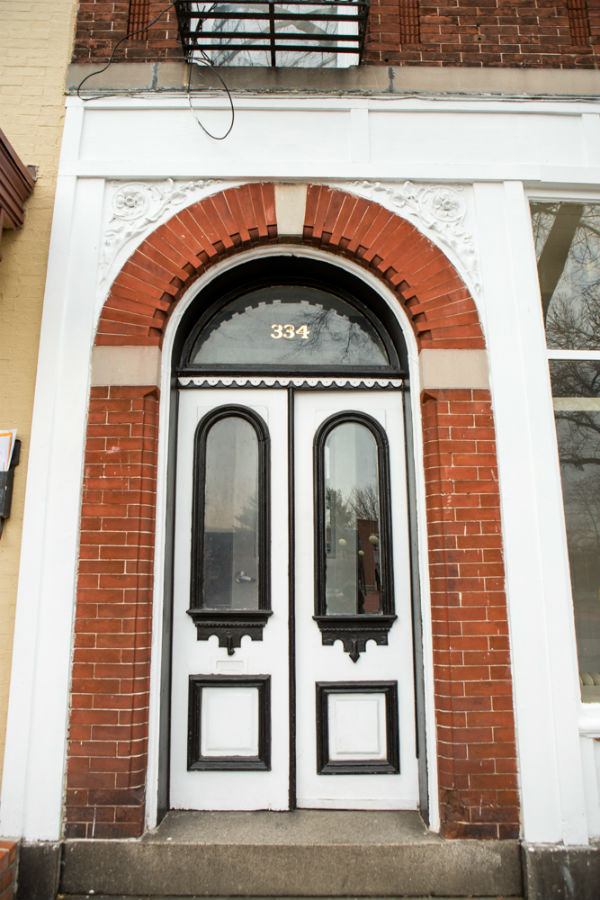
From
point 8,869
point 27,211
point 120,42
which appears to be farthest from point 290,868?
point 120,42

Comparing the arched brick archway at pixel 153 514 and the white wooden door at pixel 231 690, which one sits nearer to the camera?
the arched brick archway at pixel 153 514

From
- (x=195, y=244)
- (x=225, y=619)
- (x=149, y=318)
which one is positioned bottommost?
(x=225, y=619)

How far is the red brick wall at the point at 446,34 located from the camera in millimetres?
4113

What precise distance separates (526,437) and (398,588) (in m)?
1.27

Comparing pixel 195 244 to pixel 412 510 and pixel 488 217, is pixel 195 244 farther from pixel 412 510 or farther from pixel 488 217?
pixel 412 510

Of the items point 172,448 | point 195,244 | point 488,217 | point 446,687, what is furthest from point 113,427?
point 488,217

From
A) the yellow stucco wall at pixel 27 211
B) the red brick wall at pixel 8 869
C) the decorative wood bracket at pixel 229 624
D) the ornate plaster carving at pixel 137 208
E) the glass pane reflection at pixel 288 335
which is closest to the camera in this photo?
the red brick wall at pixel 8 869

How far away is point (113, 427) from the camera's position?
355 centimetres

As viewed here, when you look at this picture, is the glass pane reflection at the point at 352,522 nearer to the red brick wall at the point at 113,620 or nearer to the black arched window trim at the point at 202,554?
the black arched window trim at the point at 202,554

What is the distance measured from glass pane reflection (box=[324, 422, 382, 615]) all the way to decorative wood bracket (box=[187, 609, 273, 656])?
47 cm

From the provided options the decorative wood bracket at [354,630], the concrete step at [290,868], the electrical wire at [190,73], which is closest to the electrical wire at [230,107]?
the electrical wire at [190,73]

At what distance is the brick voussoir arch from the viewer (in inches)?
146

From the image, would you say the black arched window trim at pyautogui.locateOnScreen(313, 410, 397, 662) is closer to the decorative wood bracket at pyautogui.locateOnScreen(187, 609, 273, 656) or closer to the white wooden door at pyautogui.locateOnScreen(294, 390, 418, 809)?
the white wooden door at pyautogui.locateOnScreen(294, 390, 418, 809)

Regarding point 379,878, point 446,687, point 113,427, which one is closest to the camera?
point 379,878
